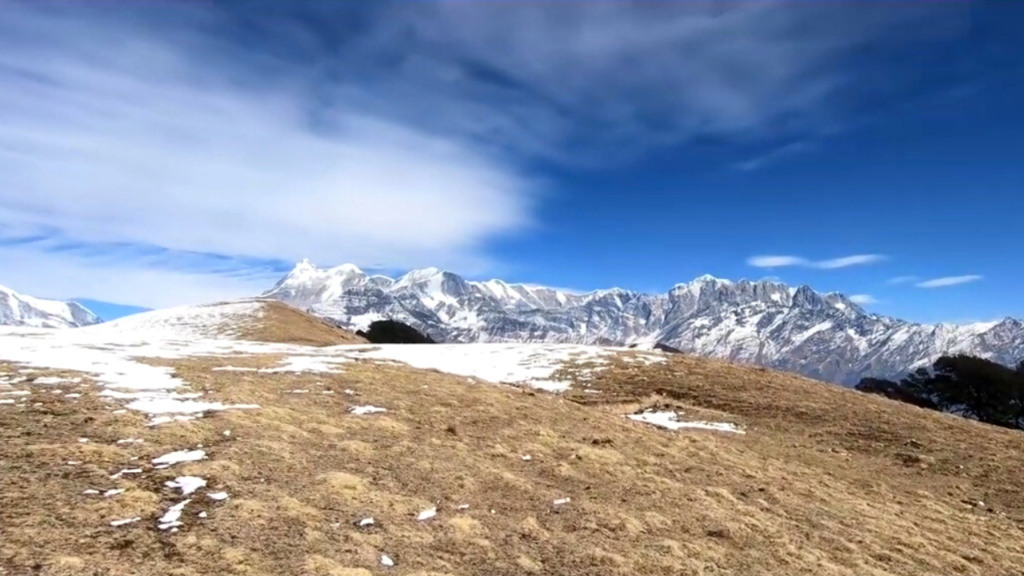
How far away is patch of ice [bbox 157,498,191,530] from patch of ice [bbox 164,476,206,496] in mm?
492

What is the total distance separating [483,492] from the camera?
1419 centimetres

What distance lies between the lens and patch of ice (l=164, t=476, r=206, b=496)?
480 inches

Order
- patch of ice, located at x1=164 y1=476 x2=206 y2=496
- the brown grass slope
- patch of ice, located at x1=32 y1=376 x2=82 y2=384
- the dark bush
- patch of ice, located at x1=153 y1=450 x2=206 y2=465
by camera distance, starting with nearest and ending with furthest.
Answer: the brown grass slope, patch of ice, located at x1=164 y1=476 x2=206 y2=496, patch of ice, located at x1=153 y1=450 x2=206 y2=465, patch of ice, located at x1=32 y1=376 x2=82 y2=384, the dark bush

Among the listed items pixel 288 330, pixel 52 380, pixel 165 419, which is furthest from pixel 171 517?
pixel 288 330

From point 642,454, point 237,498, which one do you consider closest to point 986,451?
point 642,454

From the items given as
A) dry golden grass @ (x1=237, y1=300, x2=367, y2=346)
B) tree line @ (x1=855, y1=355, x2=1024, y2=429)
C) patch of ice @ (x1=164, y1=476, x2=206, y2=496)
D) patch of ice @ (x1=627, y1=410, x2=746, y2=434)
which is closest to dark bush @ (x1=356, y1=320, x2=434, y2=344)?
dry golden grass @ (x1=237, y1=300, x2=367, y2=346)

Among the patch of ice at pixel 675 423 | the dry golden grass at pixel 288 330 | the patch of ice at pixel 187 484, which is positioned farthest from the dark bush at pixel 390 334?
the patch of ice at pixel 187 484

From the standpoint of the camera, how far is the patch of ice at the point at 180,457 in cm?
1348

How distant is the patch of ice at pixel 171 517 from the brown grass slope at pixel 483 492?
0.16 m

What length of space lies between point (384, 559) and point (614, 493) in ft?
21.7

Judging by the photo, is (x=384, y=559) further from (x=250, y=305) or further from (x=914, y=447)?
(x=250, y=305)

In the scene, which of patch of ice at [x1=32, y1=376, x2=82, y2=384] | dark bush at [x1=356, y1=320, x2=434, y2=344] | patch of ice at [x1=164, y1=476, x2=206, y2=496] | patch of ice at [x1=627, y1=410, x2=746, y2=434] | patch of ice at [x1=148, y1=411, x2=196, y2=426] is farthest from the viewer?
dark bush at [x1=356, y1=320, x2=434, y2=344]

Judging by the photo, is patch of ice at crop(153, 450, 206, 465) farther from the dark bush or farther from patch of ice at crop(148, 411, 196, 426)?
the dark bush

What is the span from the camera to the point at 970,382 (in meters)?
68.8
